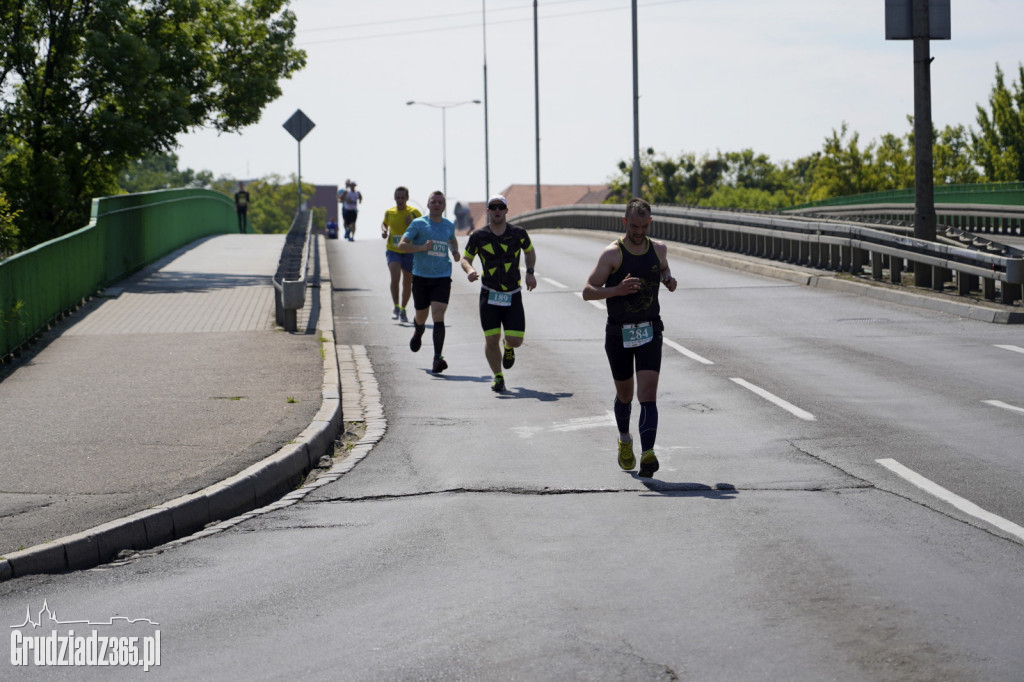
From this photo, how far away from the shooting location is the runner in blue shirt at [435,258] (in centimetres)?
1411

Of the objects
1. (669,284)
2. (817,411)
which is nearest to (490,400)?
(817,411)

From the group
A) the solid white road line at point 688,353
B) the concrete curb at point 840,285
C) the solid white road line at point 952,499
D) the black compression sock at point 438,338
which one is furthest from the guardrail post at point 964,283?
the solid white road line at point 952,499

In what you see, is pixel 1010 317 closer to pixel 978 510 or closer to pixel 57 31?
pixel 978 510

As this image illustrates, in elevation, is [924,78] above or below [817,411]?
above

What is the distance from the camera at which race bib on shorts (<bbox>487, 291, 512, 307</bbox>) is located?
12.8 m

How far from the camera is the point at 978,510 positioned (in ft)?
25.0

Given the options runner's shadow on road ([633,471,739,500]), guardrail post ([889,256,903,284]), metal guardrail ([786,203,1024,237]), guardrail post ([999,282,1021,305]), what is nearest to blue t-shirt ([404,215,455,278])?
runner's shadow on road ([633,471,739,500])

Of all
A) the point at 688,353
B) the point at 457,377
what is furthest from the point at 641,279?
the point at 688,353

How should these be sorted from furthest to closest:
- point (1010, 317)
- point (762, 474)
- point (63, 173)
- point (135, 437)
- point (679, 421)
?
point (63, 173) → point (1010, 317) → point (679, 421) → point (135, 437) → point (762, 474)

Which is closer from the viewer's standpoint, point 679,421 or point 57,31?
point 679,421

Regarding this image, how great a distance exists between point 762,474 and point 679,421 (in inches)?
90.8

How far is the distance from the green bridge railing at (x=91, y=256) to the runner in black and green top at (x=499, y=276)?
531cm

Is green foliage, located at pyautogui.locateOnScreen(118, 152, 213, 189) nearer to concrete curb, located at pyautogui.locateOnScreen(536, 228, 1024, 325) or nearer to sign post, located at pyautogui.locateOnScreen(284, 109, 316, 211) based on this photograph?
sign post, located at pyautogui.locateOnScreen(284, 109, 316, 211)

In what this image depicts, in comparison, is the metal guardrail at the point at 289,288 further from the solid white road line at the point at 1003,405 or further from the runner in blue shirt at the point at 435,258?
the solid white road line at the point at 1003,405
